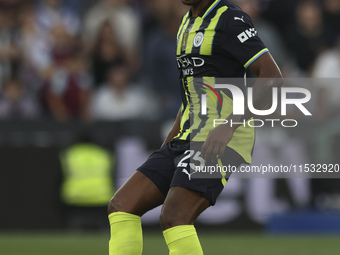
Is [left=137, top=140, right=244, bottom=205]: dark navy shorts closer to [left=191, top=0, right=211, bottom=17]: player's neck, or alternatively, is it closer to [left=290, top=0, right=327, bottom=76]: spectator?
[left=191, top=0, right=211, bottom=17]: player's neck

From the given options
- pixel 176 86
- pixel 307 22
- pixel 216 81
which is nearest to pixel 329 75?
pixel 307 22

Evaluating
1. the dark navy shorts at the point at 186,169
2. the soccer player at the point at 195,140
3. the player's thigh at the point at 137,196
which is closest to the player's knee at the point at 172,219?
the soccer player at the point at 195,140

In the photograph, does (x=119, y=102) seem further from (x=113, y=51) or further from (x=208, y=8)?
(x=208, y=8)

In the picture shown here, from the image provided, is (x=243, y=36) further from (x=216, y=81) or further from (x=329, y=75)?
(x=329, y=75)

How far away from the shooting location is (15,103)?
11578 mm

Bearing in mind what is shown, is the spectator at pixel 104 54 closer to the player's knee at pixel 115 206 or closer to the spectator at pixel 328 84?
the spectator at pixel 328 84

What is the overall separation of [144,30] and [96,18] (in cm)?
74

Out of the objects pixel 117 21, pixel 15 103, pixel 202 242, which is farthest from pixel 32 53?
pixel 202 242

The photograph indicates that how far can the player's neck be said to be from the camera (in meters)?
4.99

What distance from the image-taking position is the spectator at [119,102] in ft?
37.6

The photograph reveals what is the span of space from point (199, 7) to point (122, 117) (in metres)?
6.47

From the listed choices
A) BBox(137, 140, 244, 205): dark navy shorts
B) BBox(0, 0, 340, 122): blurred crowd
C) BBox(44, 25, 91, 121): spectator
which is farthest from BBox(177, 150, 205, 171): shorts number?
BBox(44, 25, 91, 121): spectator

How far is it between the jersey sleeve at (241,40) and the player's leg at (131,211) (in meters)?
0.94

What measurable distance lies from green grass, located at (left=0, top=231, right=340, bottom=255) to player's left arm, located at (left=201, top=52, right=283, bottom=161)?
434 centimetres
